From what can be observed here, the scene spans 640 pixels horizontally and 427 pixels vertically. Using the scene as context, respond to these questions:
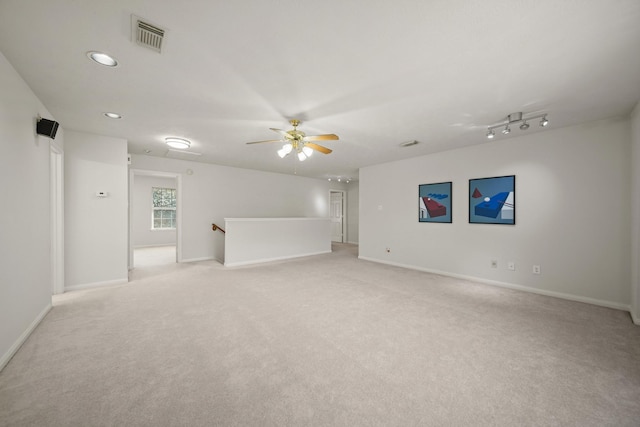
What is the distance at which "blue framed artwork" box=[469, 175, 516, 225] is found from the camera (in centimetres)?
397

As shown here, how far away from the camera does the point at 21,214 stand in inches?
88.6

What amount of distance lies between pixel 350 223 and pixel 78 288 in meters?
7.69

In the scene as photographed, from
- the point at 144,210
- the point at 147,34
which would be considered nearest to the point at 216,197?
the point at 144,210

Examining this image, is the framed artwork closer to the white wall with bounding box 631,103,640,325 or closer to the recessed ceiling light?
the white wall with bounding box 631,103,640,325

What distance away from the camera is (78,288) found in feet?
12.6

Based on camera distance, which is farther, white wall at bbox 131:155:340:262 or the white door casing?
the white door casing

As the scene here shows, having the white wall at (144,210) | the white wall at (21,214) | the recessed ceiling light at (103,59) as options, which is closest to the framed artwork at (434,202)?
the recessed ceiling light at (103,59)

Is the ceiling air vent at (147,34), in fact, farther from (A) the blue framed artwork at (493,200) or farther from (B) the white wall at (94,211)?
(A) the blue framed artwork at (493,200)

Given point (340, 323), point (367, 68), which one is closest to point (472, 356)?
point (340, 323)

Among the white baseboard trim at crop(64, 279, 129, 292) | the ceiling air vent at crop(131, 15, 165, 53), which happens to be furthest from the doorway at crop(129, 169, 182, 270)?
the ceiling air vent at crop(131, 15, 165, 53)

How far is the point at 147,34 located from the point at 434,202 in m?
5.01

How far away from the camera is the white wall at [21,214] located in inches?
77.7

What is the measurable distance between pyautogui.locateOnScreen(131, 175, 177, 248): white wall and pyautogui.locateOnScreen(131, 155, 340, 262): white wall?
330cm

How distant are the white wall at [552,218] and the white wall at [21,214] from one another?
5.60 meters
